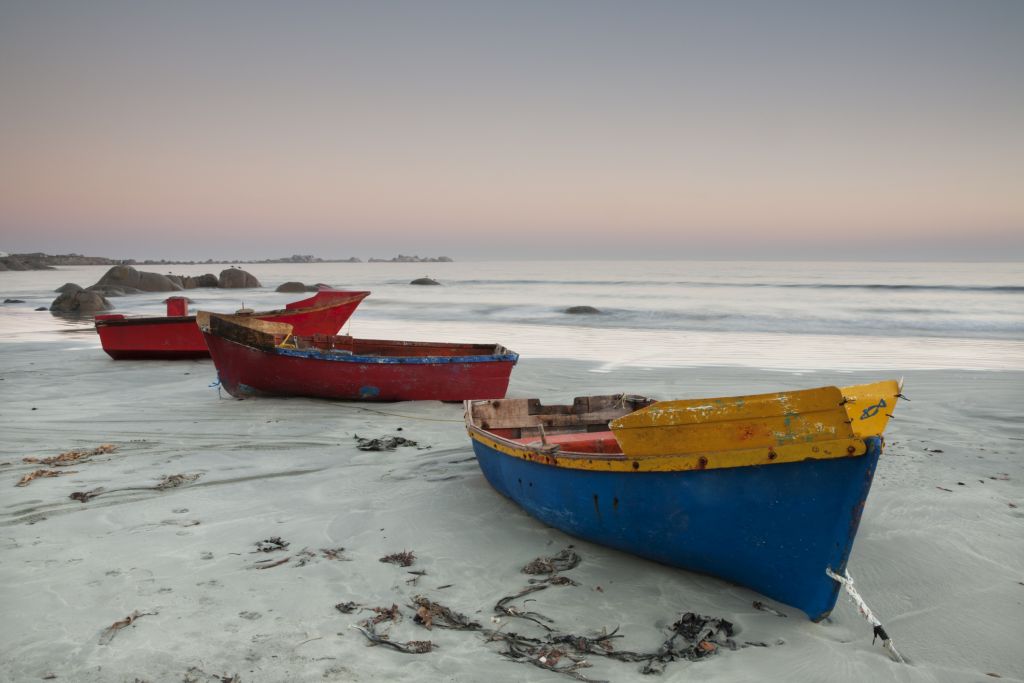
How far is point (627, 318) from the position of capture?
109ft

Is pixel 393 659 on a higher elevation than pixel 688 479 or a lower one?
lower

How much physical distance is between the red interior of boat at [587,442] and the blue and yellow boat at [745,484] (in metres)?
1.03

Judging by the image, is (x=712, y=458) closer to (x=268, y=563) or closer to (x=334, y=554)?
(x=334, y=554)

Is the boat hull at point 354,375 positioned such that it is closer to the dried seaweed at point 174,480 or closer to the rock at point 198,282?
the dried seaweed at point 174,480

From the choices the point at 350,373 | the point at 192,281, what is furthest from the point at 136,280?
the point at 350,373

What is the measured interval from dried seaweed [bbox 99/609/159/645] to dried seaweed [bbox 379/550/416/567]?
158 centimetres

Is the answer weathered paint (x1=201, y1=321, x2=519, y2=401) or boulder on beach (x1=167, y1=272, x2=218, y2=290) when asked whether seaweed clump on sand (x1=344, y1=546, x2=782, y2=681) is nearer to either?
weathered paint (x1=201, y1=321, x2=519, y2=401)

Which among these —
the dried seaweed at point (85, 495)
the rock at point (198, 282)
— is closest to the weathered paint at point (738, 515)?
the dried seaweed at point (85, 495)

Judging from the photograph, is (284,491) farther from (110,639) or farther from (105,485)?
(110,639)

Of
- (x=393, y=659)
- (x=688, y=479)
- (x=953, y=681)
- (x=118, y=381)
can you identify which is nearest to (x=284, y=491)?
(x=393, y=659)

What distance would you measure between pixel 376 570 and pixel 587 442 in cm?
225

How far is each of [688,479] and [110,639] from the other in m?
3.54

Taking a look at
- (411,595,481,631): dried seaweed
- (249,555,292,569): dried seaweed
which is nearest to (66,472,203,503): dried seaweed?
(249,555,292,569): dried seaweed

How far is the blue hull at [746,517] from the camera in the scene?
3.96 meters
